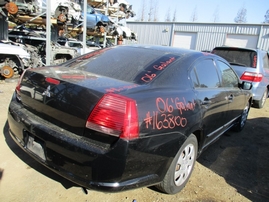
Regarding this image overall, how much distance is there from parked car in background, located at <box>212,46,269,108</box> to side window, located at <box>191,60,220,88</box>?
9.82 feet

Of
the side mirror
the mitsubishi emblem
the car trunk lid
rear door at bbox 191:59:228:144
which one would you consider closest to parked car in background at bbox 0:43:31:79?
the car trunk lid

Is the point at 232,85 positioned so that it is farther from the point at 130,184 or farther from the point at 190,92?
the point at 130,184

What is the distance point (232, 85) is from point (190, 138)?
1.81m

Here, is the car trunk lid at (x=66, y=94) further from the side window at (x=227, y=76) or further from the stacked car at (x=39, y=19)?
the stacked car at (x=39, y=19)

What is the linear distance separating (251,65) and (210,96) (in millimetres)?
3680

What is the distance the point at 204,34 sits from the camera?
19.3 m

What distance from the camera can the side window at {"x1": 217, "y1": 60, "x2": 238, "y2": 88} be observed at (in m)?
3.36

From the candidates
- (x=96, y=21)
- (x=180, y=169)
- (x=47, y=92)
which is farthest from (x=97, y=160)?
(x=96, y=21)

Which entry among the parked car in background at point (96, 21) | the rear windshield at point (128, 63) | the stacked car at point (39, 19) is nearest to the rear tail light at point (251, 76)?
the rear windshield at point (128, 63)

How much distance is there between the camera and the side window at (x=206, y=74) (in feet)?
8.89

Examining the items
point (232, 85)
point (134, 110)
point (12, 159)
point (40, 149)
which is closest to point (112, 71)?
point (134, 110)

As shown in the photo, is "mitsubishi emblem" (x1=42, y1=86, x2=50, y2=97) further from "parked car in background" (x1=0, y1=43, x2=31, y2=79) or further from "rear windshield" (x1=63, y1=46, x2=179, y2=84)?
"parked car in background" (x1=0, y1=43, x2=31, y2=79)

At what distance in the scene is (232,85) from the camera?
3.70 m

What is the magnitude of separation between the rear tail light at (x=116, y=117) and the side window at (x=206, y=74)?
1114mm
